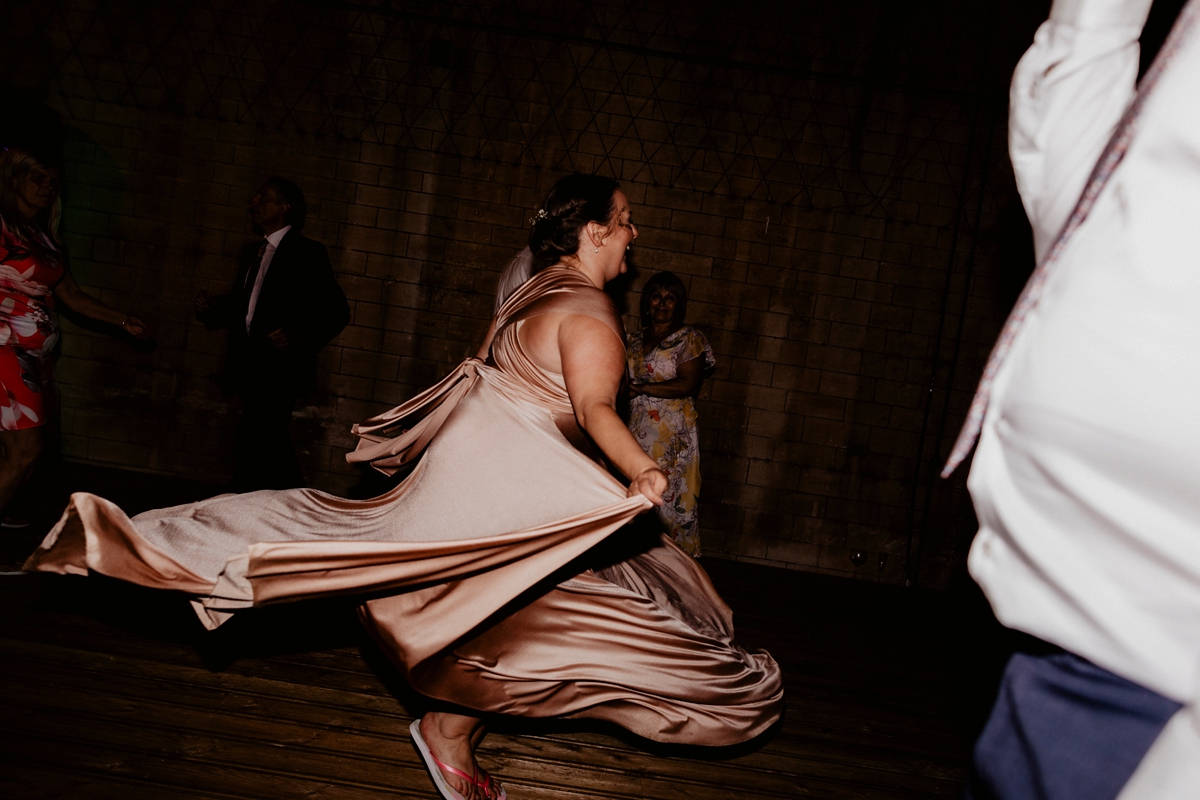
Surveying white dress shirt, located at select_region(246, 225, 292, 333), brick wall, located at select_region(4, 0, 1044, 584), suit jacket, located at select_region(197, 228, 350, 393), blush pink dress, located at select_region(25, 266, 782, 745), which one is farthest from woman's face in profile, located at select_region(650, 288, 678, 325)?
blush pink dress, located at select_region(25, 266, 782, 745)

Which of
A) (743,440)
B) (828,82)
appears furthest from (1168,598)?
(828,82)

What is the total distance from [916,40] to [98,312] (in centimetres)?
518

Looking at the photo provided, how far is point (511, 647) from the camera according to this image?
207 cm

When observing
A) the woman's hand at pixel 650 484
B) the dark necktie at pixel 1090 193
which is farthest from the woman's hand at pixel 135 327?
the dark necktie at pixel 1090 193

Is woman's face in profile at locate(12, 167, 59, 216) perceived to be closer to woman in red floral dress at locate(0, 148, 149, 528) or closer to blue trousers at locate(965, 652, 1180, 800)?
woman in red floral dress at locate(0, 148, 149, 528)

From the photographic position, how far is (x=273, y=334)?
4.36 meters

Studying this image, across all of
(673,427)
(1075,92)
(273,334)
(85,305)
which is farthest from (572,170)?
(1075,92)

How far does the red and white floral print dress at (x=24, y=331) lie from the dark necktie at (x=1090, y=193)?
12.4 feet

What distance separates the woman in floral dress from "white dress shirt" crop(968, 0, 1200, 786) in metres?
3.84

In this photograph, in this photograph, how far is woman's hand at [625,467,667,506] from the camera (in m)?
1.82

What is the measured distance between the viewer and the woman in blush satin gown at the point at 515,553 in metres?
1.79

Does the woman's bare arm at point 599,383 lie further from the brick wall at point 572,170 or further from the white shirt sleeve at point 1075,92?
the brick wall at point 572,170

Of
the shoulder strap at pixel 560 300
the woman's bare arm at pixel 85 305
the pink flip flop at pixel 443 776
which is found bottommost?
the pink flip flop at pixel 443 776

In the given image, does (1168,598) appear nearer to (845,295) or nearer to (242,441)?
(242,441)
